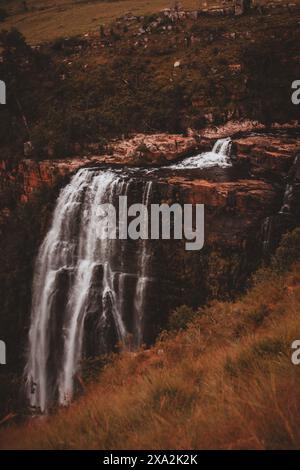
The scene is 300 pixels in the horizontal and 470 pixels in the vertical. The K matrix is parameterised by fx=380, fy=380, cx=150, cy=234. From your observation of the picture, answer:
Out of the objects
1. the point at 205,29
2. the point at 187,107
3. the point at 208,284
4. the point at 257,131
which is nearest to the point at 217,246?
the point at 208,284

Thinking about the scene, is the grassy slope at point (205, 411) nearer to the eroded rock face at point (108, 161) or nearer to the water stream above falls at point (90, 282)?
the water stream above falls at point (90, 282)

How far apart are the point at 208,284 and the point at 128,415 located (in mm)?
11332

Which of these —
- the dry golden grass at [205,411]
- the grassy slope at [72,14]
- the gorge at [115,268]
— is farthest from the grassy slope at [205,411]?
the grassy slope at [72,14]

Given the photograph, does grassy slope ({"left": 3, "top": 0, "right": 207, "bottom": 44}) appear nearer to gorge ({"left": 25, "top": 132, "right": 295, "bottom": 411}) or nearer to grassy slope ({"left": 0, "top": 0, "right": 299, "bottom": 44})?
grassy slope ({"left": 0, "top": 0, "right": 299, "bottom": 44})

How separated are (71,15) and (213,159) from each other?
116 ft

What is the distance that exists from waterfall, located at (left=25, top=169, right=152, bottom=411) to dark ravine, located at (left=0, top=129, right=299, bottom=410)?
4 cm

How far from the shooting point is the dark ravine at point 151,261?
13.8 meters

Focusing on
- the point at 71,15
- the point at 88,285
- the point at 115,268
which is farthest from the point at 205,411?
the point at 71,15

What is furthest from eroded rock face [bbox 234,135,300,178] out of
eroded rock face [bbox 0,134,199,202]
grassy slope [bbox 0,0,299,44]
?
grassy slope [bbox 0,0,299,44]

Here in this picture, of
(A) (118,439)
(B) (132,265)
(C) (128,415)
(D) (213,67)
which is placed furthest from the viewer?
(D) (213,67)

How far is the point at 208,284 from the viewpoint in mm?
14219

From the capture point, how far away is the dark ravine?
13812mm

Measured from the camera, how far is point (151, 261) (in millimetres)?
15078
